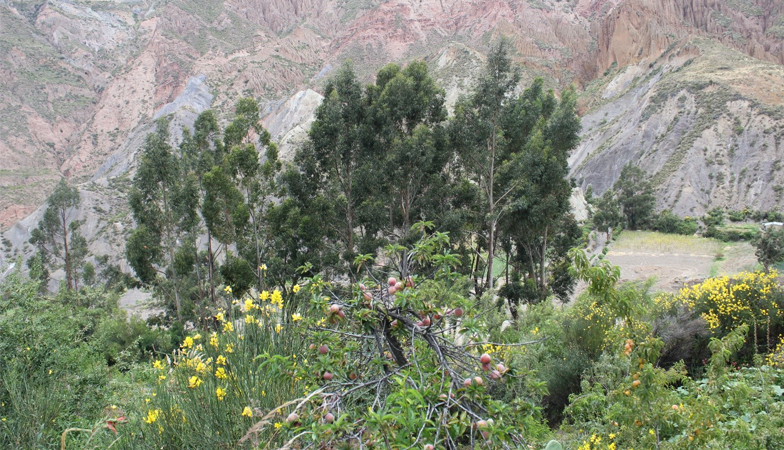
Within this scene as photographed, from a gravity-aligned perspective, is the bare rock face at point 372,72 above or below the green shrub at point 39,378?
above

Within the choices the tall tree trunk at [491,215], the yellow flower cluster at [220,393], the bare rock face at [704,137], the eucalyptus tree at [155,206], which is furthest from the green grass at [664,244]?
the yellow flower cluster at [220,393]

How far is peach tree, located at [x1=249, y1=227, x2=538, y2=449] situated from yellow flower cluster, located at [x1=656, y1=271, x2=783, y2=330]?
21.4 feet

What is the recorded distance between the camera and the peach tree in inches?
70.6

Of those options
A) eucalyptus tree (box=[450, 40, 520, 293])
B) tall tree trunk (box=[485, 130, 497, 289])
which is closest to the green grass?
eucalyptus tree (box=[450, 40, 520, 293])

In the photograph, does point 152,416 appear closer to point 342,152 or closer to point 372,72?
point 342,152

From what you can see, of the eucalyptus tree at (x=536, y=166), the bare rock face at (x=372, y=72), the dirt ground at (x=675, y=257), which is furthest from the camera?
the bare rock face at (x=372, y=72)

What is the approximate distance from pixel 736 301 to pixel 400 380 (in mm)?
7821

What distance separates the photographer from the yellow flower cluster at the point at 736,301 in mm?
7246

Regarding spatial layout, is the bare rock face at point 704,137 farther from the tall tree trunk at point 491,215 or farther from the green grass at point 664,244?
the tall tree trunk at point 491,215

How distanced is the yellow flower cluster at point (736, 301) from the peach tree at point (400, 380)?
6.52 meters

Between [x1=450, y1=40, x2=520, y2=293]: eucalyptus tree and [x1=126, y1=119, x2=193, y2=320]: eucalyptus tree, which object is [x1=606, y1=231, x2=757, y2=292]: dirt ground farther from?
[x1=126, y1=119, x2=193, y2=320]: eucalyptus tree

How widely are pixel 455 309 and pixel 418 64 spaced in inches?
560

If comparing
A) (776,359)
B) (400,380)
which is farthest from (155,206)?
(400,380)

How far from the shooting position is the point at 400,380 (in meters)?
1.88
